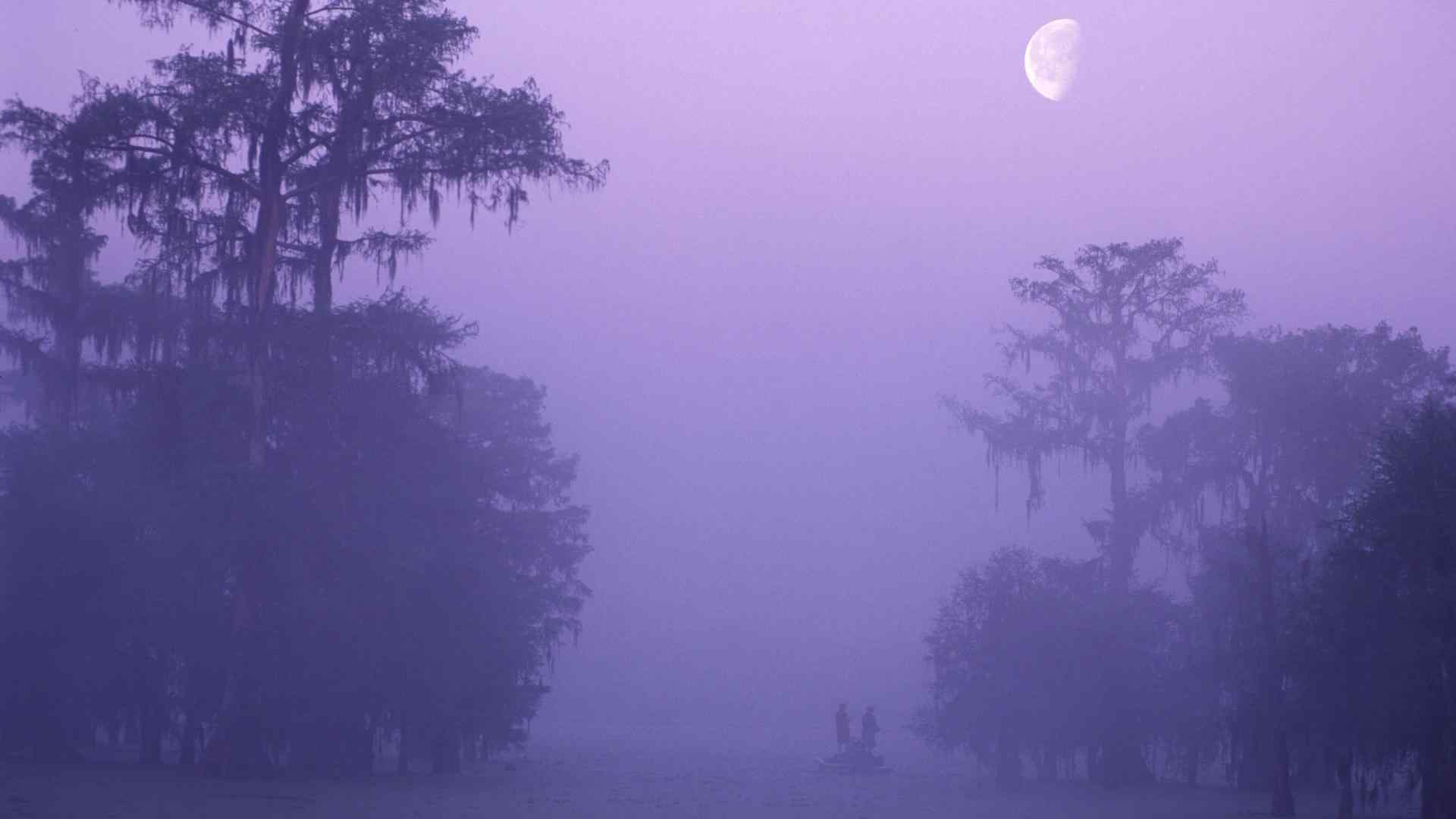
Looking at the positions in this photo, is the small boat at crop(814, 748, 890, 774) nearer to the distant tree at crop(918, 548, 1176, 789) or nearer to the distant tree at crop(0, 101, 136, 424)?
the distant tree at crop(918, 548, 1176, 789)

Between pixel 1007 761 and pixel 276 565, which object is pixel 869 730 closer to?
pixel 1007 761

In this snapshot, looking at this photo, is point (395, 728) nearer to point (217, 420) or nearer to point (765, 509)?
point (217, 420)

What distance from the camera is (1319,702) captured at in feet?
75.5

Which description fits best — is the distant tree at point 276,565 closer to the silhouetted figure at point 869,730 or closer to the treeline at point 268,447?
the treeline at point 268,447

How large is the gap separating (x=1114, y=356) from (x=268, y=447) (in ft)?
89.6

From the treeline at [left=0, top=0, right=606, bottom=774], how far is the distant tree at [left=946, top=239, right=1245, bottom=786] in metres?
20.9

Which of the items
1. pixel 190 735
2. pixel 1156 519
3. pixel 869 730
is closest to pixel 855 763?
pixel 869 730

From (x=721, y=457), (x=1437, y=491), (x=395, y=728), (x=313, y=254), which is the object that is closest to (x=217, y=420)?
(x=313, y=254)

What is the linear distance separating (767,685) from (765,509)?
46.2 meters

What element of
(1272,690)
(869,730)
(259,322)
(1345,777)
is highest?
(259,322)

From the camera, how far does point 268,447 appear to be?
27.0 metres

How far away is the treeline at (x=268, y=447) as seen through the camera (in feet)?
81.8

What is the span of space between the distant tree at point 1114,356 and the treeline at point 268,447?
824 inches

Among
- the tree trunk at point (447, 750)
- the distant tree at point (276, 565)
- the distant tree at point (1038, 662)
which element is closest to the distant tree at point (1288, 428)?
the distant tree at point (1038, 662)
